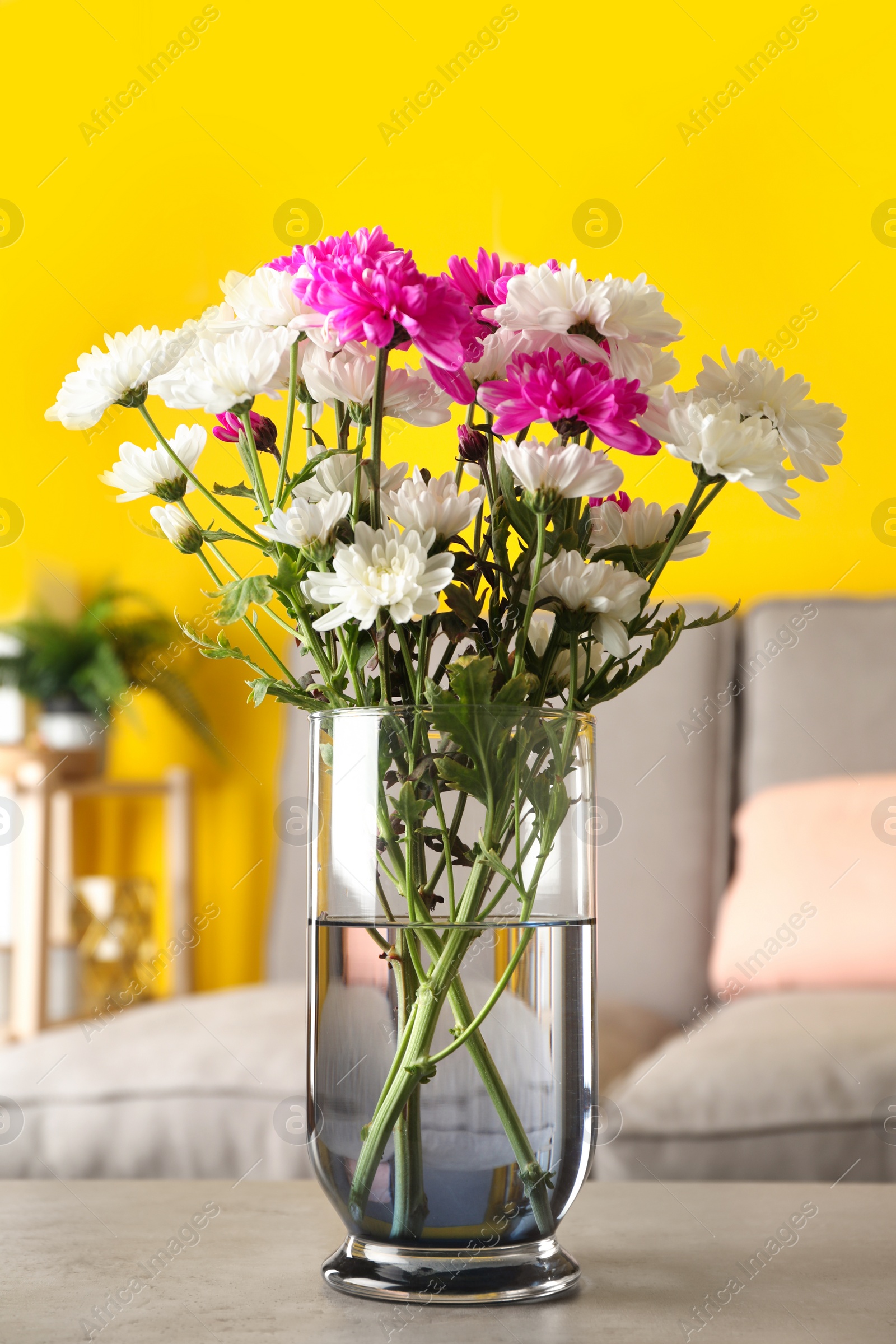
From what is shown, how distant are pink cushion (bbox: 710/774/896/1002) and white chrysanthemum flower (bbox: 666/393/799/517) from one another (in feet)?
4.16

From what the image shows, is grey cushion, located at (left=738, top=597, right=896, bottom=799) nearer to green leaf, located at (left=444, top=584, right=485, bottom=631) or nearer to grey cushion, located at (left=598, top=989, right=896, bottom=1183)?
grey cushion, located at (left=598, top=989, right=896, bottom=1183)

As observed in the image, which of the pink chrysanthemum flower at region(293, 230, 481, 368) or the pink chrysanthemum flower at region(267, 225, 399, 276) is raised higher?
the pink chrysanthemum flower at region(267, 225, 399, 276)

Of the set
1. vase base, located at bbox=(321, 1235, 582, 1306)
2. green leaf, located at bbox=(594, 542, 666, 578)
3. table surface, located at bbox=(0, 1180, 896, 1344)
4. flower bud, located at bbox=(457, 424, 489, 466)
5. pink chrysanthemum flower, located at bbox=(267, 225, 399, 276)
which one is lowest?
table surface, located at bbox=(0, 1180, 896, 1344)

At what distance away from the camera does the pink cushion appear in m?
1.67

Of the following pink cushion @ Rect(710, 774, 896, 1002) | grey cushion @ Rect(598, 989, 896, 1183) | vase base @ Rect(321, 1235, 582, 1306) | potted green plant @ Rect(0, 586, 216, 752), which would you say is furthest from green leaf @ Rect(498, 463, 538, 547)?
potted green plant @ Rect(0, 586, 216, 752)

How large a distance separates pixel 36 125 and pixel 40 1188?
2.59 meters

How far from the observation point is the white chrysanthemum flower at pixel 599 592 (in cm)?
55

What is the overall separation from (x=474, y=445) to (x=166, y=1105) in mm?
994

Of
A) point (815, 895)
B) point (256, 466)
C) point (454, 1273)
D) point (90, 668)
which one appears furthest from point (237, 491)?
point (90, 668)

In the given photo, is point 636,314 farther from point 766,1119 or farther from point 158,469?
point 766,1119

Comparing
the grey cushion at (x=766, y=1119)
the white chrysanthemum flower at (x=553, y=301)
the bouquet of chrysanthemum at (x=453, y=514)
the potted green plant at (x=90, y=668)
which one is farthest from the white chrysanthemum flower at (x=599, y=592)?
the potted green plant at (x=90, y=668)

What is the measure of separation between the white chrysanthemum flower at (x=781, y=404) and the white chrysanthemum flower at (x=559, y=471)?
7 cm

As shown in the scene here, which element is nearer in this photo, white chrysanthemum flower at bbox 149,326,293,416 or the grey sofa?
white chrysanthemum flower at bbox 149,326,293,416

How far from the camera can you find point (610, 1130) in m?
1.26
